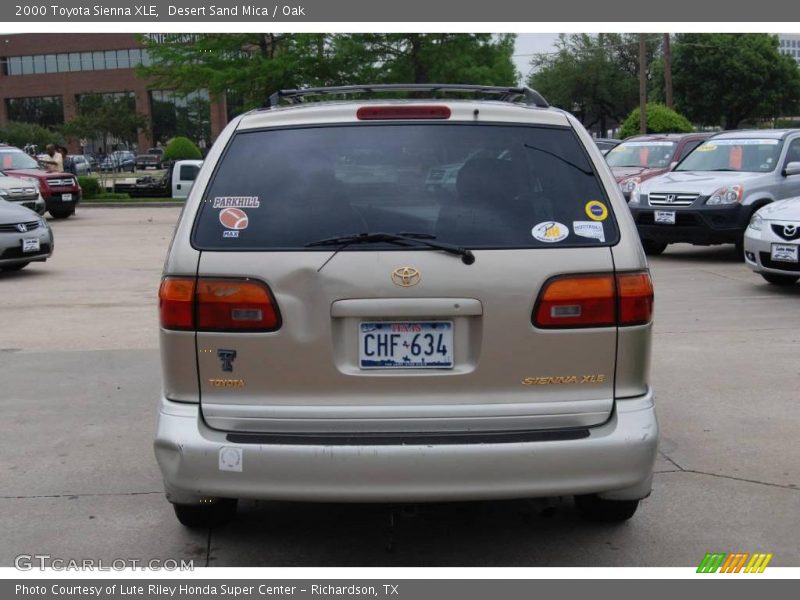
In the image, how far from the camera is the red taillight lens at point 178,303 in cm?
384

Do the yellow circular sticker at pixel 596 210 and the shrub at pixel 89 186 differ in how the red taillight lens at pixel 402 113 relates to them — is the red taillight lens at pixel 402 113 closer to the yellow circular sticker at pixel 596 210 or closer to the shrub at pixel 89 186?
the yellow circular sticker at pixel 596 210

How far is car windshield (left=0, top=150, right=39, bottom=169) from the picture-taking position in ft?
82.9

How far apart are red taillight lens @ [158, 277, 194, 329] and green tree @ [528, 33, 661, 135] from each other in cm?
7179

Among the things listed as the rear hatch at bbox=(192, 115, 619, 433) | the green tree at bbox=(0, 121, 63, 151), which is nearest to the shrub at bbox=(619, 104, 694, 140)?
the rear hatch at bbox=(192, 115, 619, 433)

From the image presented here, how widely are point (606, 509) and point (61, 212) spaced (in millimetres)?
23013

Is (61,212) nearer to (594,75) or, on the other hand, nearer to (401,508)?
(401,508)

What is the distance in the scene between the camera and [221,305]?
3.81 metres

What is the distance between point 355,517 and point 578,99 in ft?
244

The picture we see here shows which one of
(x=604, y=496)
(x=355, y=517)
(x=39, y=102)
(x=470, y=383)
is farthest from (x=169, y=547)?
(x=39, y=102)

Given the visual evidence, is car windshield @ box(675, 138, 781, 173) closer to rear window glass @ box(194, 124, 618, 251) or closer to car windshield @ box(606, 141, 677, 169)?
car windshield @ box(606, 141, 677, 169)

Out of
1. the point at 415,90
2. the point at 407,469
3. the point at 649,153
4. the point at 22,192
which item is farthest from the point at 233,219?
the point at 22,192

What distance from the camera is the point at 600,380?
3.85 meters

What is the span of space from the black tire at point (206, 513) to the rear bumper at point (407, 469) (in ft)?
2.16
